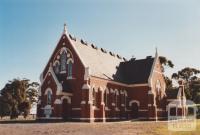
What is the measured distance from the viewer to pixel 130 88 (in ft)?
183

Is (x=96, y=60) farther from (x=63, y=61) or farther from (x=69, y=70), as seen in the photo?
(x=63, y=61)

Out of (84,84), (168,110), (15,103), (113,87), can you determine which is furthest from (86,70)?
(15,103)

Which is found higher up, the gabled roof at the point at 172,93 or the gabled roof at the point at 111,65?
the gabled roof at the point at 111,65

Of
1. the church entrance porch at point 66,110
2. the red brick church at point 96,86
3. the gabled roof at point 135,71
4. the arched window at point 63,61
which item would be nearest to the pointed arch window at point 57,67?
the red brick church at point 96,86

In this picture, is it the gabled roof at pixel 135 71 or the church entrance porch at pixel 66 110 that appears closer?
the church entrance porch at pixel 66 110

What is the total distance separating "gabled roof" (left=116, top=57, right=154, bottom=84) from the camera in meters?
55.2

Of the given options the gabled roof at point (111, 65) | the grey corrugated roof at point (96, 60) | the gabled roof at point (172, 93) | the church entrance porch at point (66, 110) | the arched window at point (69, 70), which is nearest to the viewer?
the church entrance porch at point (66, 110)

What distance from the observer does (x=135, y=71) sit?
57.6 m

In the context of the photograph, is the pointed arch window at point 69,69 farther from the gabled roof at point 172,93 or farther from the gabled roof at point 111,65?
the gabled roof at point 172,93

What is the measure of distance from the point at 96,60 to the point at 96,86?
19.5 feet

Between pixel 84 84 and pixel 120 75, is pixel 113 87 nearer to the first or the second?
pixel 120 75

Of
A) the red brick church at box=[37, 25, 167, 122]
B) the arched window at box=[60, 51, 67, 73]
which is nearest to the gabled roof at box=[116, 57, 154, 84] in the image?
the red brick church at box=[37, 25, 167, 122]

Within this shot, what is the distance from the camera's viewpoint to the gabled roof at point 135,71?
2173 inches

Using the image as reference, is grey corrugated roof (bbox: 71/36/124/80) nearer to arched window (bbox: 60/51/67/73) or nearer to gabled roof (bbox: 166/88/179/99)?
arched window (bbox: 60/51/67/73)
